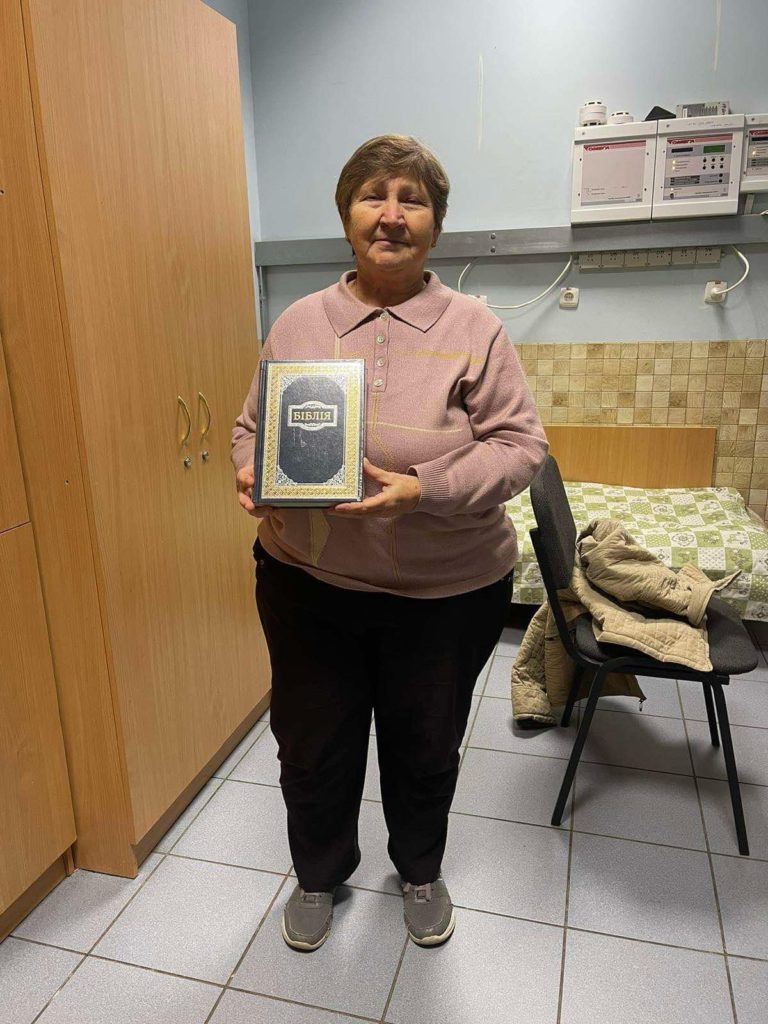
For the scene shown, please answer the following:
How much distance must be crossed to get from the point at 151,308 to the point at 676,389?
8.45ft

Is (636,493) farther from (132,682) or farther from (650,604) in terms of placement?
(132,682)

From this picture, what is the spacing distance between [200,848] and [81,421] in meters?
1.08

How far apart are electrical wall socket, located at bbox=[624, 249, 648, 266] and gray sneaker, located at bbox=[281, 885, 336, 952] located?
290cm

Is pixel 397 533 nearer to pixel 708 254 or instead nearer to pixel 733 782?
pixel 733 782

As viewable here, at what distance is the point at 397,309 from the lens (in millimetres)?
1263

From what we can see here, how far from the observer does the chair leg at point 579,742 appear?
5.92ft

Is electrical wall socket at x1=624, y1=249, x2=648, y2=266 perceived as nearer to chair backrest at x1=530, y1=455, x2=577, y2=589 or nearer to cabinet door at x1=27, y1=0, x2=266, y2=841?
chair backrest at x1=530, y1=455, x2=577, y2=589

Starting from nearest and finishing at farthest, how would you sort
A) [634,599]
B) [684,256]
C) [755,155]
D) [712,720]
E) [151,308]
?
[151,308] < [634,599] < [712,720] < [755,155] < [684,256]

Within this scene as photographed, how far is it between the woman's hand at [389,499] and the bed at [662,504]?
54.4 inches

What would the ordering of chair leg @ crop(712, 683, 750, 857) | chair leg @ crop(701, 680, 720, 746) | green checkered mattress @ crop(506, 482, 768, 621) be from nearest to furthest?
1. chair leg @ crop(712, 683, 750, 857)
2. chair leg @ crop(701, 680, 720, 746)
3. green checkered mattress @ crop(506, 482, 768, 621)

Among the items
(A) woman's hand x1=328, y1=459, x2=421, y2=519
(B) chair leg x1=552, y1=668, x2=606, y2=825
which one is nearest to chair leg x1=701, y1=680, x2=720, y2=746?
(B) chair leg x1=552, y1=668, x2=606, y2=825

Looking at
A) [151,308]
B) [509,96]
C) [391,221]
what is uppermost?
[509,96]

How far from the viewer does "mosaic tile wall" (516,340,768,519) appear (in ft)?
11.0

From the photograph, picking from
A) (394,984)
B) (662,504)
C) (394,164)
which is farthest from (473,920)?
(662,504)
